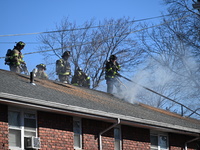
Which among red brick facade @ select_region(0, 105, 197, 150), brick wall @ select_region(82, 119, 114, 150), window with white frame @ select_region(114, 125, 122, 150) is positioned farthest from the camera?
window with white frame @ select_region(114, 125, 122, 150)

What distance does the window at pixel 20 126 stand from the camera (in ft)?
57.3

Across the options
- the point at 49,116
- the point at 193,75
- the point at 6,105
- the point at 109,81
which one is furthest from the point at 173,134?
the point at 193,75

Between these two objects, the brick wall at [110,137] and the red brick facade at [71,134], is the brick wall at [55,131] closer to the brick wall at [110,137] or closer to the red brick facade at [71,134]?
the red brick facade at [71,134]

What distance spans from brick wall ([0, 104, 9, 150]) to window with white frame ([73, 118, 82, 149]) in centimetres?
294

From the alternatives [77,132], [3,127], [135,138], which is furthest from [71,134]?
[135,138]

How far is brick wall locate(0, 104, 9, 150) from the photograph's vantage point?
55.2 feet

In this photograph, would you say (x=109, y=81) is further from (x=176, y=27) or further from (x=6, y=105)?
(x=6, y=105)

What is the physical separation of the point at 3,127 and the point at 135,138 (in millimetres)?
6045

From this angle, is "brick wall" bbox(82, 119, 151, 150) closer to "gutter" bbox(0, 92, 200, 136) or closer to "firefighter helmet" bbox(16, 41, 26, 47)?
"gutter" bbox(0, 92, 200, 136)

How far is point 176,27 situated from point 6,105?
714 inches

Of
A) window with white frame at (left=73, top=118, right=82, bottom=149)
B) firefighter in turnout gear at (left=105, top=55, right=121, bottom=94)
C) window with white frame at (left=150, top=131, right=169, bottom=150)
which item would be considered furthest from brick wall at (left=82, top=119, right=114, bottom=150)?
firefighter in turnout gear at (left=105, top=55, right=121, bottom=94)

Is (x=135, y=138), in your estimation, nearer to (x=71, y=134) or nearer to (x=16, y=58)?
(x=71, y=134)

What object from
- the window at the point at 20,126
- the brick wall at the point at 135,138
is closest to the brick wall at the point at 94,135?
the brick wall at the point at 135,138

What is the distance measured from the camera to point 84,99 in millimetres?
21047
